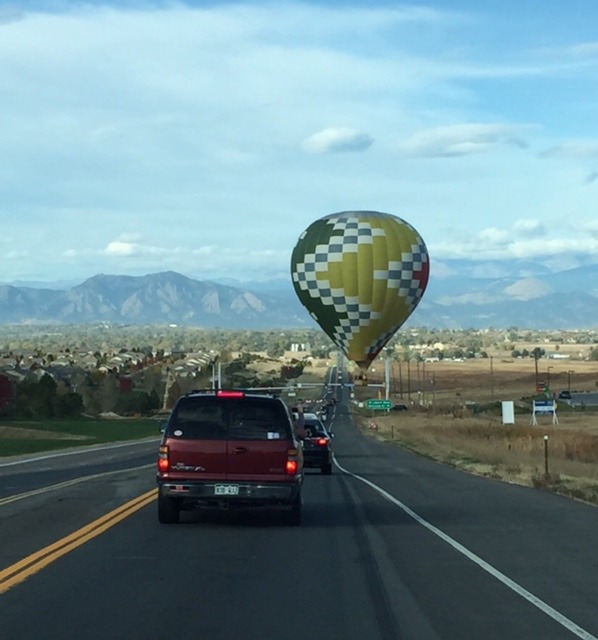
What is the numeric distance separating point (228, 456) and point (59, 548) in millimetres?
3249

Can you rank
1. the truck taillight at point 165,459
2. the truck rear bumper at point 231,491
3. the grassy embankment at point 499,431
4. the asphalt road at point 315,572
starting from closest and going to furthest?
the asphalt road at point 315,572 < the truck rear bumper at point 231,491 < the truck taillight at point 165,459 < the grassy embankment at point 499,431

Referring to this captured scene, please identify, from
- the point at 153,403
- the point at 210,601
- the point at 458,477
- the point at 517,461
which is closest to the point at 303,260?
the point at 517,461

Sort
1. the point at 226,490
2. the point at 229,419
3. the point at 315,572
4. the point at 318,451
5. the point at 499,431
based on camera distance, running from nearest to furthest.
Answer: the point at 315,572
the point at 226,490
the point at 229,419
the point at 318,451
the point at 499,431

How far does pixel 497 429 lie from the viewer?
253 ft

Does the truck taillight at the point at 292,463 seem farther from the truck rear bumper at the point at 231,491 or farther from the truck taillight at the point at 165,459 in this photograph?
the truck taillight at the point at 165,459

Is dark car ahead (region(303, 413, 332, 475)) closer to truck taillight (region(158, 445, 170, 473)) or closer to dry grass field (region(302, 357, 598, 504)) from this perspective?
dry grass field (region(302, 357, 598, 504))

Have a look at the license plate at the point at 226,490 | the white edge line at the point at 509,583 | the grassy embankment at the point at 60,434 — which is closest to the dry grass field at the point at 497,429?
the white edge line at the point at 509,583

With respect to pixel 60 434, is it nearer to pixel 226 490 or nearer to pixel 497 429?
pixel 497 429

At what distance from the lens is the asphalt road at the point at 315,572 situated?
33.0ft

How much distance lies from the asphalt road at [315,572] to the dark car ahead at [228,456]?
0.56m

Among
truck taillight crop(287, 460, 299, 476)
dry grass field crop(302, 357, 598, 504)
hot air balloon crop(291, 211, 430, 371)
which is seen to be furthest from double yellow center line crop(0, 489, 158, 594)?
hot air balloon crop(291, 211, 430, 371)

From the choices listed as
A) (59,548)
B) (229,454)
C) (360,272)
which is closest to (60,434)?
(360,272)

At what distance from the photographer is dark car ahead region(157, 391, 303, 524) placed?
683 inches

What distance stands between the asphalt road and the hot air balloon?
2404cm
